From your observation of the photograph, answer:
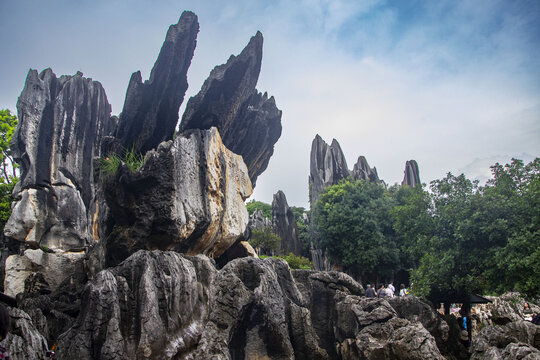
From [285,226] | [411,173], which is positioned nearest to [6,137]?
[285,226]

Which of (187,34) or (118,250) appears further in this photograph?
(187,34)

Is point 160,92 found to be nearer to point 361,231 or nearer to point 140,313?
point 140,313

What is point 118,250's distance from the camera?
1126 cm

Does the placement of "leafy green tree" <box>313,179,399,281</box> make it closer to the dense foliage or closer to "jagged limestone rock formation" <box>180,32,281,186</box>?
the dense foliage

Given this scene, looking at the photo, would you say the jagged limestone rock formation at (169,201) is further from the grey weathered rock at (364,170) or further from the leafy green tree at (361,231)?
the grey weathered rock at (364,170)

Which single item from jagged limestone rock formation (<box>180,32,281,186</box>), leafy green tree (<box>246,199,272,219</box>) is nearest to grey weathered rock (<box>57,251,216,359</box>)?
jagged limestone rock formation (<box>180,32,281,186</box>)

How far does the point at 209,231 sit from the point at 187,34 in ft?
22.8

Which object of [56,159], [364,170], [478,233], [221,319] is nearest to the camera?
[221,319]

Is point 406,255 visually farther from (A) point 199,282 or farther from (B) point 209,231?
(A) point 199,282

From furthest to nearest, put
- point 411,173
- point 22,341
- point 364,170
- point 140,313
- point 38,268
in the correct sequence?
point 411,173
point 364,170
point 38,268
point 140,313
point 22,341

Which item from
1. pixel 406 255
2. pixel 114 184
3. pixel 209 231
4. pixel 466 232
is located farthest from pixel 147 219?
pixel 406 255

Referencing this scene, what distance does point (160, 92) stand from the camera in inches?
548

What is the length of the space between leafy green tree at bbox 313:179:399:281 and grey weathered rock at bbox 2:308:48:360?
22877mm

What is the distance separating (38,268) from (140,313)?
42.1ft
